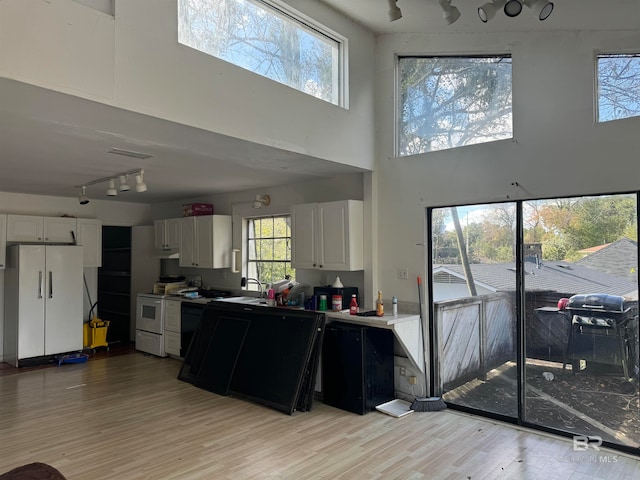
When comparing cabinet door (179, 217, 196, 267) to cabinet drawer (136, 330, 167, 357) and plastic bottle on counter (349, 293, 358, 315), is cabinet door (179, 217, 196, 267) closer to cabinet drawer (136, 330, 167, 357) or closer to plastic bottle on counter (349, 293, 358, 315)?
cabinet drawer (136, 330, 167, 357)

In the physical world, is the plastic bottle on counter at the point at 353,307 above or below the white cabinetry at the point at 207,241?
below

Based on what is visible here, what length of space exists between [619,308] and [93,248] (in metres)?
6.97

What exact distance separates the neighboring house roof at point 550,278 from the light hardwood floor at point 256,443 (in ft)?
3.98

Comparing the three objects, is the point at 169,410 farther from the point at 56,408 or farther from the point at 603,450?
the point at 603,450

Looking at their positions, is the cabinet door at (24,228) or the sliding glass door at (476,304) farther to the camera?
the cabinet door at (24,228)

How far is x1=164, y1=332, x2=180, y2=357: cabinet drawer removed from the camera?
20.0ft

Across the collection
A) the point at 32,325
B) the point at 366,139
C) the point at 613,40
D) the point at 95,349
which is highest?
the point at 613,40

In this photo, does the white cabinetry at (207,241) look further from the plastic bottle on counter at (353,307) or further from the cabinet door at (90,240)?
the plastic bottle on counter at (353,307)

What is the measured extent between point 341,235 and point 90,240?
4.50 meters

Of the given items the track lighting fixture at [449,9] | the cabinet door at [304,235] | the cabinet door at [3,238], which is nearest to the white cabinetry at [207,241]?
the cabinet door at [304,235]

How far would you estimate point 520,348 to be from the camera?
12.4 feet

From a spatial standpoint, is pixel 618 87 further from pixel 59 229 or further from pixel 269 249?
pixel 59 229

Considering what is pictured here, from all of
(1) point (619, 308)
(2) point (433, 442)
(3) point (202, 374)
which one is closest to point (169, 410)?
(3) point (202, 374)

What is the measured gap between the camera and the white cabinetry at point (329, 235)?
184 inches
